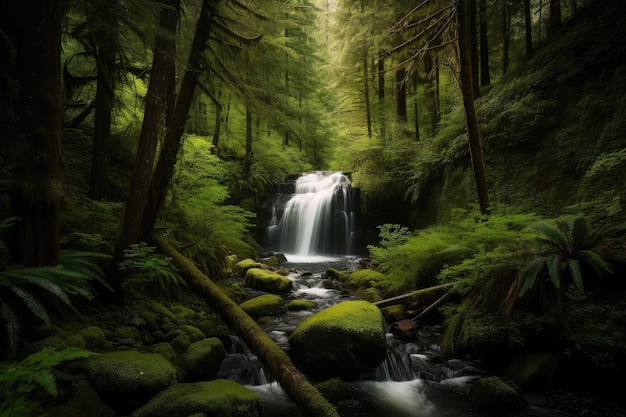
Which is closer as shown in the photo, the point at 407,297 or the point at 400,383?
the point at 400,383

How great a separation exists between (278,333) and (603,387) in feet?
16.6

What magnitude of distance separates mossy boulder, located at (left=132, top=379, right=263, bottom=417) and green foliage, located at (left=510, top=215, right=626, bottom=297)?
3750mm

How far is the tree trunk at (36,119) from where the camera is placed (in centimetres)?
351

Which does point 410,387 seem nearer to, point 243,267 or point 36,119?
point 36,119

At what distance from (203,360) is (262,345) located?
4.20 ft

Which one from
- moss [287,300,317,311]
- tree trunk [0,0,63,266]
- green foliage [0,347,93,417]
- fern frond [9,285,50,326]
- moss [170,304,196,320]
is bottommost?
moss [287,300,317,311]

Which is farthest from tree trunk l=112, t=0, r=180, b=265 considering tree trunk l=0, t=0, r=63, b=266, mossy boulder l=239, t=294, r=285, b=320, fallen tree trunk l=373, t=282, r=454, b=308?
fallen tree trunk l=373, t=282, r=454, b=308

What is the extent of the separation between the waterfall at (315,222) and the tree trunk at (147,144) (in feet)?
40.3

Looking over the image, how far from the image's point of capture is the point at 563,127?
23.6 feet

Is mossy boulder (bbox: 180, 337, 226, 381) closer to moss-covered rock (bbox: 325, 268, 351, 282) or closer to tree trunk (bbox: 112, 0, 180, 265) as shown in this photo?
tree trunk (bbox: 112, 0, 180, 265)

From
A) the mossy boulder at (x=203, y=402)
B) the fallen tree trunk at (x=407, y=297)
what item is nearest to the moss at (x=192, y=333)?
the mossy boulder at (x=203, y=402)

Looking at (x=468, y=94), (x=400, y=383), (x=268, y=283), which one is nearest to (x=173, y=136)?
(x=268, y=283)

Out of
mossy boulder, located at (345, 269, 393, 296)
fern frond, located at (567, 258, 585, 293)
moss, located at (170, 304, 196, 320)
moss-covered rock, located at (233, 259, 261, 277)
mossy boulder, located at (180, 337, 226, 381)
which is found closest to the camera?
fern frond, located at (567, 258, 585, 293)

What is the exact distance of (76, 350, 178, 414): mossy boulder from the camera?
11.2ft
